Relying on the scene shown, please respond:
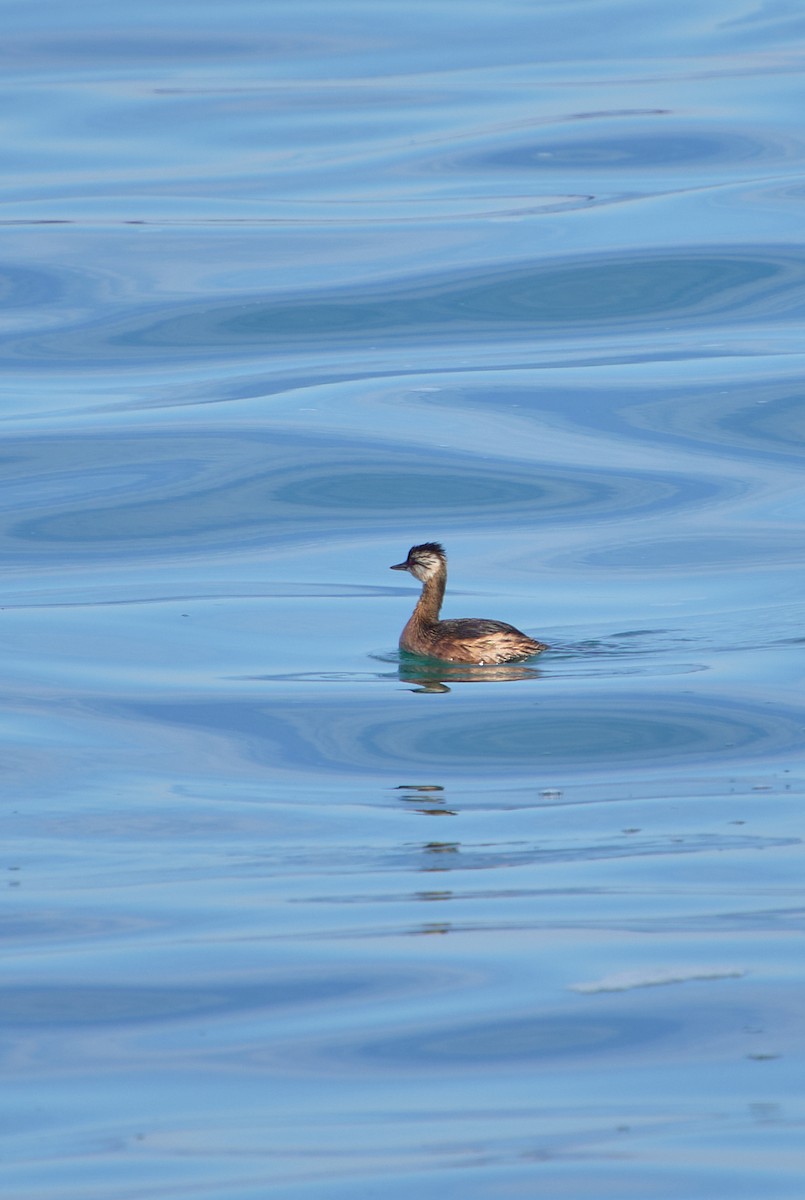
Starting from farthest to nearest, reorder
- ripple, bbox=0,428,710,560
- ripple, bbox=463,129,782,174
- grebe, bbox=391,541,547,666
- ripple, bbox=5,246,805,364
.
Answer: ripple, bbox=463,129,782,174 < ripple, bbox=5,246,805,364 < ripple, bbox=0,428,710,560 < grebe, bbox=391,541,547,666

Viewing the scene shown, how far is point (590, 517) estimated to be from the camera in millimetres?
15695

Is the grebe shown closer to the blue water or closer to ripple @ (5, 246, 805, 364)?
the blue water

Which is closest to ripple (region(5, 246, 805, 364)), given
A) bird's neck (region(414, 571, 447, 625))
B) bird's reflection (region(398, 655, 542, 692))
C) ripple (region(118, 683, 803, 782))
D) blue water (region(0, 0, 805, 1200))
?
blue water (region(0, 0, 805, 1200))

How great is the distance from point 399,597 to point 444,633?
6.93 ft

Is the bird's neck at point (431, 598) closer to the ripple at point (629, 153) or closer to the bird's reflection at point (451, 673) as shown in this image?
the bird's reflection at point (451, 673)

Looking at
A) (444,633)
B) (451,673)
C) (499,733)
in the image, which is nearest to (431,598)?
(444,633)

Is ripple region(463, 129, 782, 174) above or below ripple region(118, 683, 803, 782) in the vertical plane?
above

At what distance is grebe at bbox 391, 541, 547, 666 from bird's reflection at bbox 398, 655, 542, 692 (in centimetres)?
5

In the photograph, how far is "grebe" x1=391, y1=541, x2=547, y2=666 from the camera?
11.6m

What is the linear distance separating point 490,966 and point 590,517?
9216 millimetres

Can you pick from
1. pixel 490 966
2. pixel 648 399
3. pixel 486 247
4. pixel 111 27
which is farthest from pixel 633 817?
pixel 111 27

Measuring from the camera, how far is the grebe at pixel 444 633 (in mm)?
11602

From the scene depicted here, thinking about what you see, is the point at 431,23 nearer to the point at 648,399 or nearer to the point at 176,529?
the point at 648,399

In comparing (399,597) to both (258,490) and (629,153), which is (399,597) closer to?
(258,490)
